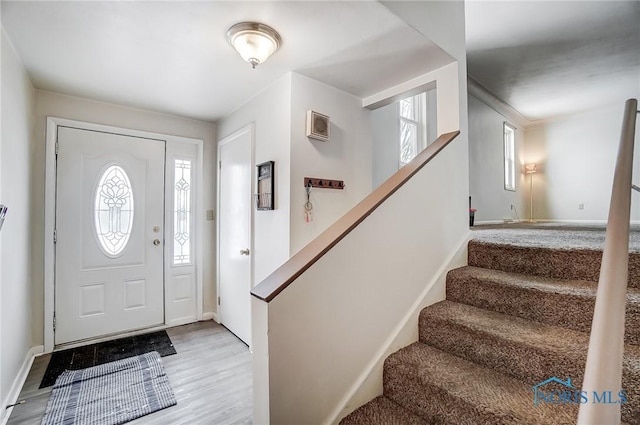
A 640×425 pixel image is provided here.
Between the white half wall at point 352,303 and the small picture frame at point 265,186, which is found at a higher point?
the small picture frame at point 265,186

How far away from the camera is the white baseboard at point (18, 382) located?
178cm

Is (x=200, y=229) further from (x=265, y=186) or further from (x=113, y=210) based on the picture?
(x=265, y=186)

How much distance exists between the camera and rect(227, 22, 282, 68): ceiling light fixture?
1706 mm

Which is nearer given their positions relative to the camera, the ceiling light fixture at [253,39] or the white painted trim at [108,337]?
the ceiling light fixture at [253,39]

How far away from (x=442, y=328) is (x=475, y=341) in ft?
0.60

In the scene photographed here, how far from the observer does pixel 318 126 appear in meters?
2.40

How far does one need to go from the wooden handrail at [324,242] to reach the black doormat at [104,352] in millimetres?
2046

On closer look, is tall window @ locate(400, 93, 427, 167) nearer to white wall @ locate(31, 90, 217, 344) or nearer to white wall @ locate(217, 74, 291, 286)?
white wall @ locate(217, 74, 291, 286)

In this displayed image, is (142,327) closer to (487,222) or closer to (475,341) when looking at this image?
(475,341)

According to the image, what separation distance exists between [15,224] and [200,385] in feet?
5.78

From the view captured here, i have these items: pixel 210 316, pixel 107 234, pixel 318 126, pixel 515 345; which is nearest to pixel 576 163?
pixel 318 126

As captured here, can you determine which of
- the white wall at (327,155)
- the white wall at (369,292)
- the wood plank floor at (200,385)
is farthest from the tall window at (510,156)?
the wood plank floor at (200,385)

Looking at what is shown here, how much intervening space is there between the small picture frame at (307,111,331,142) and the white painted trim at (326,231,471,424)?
4.45 ft

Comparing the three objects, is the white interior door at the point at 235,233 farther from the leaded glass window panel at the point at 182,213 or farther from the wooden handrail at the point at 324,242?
the wooden handrail at the point at 324,242
